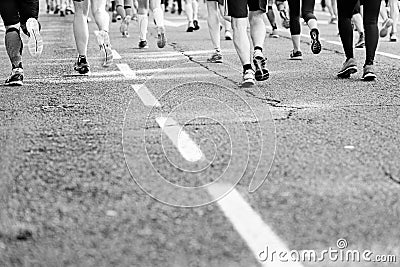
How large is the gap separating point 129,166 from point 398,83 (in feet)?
15.7

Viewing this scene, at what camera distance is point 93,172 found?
206 inches

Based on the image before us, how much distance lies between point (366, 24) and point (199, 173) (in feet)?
15.8

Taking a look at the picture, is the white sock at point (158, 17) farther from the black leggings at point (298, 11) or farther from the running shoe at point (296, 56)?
the black leggings at point (298, 11)

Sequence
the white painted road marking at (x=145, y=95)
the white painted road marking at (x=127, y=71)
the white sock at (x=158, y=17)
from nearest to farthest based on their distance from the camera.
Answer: the white painted road marking at (x=145, y=95) < the white painted road marking at (x=127, y=71) < the white sock at (x=158, y=17)

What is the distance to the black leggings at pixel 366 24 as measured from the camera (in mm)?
9289

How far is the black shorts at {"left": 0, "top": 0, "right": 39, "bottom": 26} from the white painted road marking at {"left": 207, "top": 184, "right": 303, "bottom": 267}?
5.09 meters

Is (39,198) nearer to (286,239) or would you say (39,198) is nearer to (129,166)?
(129,166)

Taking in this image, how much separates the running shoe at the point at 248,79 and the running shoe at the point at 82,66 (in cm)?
221

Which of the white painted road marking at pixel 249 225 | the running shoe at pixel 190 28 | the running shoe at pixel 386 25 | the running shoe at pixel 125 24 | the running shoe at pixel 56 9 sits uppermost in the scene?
the white painted road marking at pixel 249 225

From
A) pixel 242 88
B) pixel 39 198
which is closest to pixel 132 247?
pixel 39 198

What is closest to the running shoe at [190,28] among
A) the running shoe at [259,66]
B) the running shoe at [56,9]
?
the running shoe at [259,66]

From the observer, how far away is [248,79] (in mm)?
9000

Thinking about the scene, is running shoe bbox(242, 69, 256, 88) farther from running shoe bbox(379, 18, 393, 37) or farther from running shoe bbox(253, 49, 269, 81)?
running shoe bbox(379, 18, 393, 37)

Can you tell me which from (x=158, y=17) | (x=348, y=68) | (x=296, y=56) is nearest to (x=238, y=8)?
(x=348, y=68)
